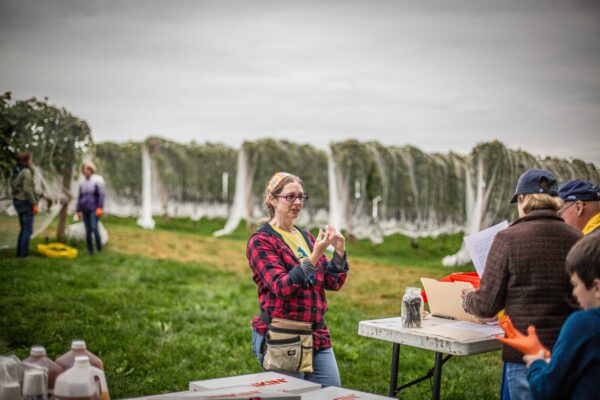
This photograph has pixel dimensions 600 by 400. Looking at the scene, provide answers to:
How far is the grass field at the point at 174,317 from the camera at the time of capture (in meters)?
5.84

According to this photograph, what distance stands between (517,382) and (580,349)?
924 mm

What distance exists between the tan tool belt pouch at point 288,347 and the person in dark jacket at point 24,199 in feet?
26.2

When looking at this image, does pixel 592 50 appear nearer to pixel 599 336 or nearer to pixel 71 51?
pixel 599 336

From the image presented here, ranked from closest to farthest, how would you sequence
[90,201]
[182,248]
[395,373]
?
[395,373], [90,201], [182,248]

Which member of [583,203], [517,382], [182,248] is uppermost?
[583,203]

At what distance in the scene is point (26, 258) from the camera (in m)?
9.98

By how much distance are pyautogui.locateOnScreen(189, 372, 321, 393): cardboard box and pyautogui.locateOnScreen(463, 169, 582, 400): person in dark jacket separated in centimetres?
97

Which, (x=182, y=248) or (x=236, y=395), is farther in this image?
(x=182, y=248)

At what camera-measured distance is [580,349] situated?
1998 mm

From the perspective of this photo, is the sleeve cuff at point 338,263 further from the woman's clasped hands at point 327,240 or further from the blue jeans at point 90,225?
the blue jeans at point 90,225

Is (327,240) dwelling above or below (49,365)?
above

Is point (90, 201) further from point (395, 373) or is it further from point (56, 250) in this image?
point (395, 373)

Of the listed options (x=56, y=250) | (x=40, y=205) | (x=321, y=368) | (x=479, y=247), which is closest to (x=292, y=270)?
(x=321, y=368)

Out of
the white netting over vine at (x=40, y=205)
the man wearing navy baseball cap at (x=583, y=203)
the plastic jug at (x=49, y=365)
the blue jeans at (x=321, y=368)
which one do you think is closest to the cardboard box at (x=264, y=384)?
the plastic jug at (x=49, y=365)
